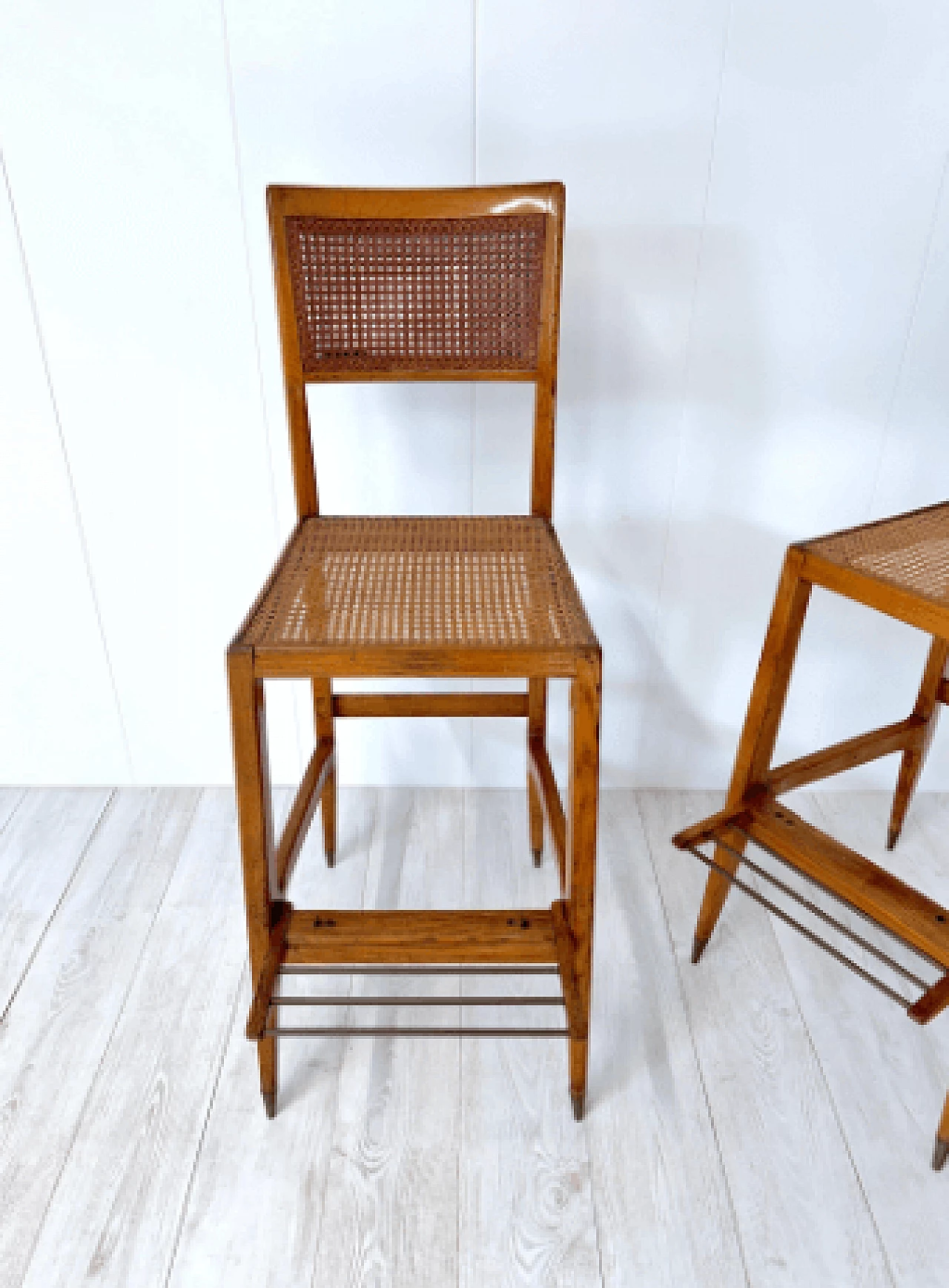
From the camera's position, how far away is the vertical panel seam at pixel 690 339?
122cm

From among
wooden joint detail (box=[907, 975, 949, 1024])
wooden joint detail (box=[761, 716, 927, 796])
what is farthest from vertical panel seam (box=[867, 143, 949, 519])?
wooden joint detail (box=[907, 975, 949, 1024])

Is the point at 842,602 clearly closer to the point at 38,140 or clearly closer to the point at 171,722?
the point at 171,722

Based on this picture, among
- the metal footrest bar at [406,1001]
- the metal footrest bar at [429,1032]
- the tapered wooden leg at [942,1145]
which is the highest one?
the metal footrest bar at [406,1001]

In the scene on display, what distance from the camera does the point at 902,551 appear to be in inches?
43.0

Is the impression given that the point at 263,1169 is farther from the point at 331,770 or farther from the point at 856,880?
the point at 856,880

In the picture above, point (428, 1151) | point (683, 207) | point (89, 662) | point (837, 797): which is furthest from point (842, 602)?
point (89, 662)

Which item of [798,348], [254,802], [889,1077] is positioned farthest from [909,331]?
[254,802]

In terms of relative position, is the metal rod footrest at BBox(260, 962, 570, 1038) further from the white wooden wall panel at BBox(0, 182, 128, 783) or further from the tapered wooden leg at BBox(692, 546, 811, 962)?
the white wooden wall panel at BBox(0, 182, 128, 783)

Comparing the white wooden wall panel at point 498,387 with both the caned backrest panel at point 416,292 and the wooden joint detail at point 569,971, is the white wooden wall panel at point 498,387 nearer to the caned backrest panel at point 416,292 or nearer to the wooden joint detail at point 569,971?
the caned backrest panel at point 416,292

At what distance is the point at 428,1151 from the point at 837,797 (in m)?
1.00

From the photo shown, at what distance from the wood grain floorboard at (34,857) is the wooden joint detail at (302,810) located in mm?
479

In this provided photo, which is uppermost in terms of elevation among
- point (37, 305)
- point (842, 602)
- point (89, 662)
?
point (37, 305)

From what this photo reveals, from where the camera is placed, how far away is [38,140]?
125 centimetres

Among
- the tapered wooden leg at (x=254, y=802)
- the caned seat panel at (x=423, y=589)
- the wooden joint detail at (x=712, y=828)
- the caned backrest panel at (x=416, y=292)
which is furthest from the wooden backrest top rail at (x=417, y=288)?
the wooden joint detail at (x=712, y=828)
